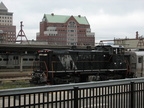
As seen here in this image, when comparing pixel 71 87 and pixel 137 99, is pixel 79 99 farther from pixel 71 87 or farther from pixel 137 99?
pixel 137 99

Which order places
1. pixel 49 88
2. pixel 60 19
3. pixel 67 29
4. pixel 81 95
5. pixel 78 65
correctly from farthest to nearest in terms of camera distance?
pixel 60 19, pixel 67 29, pixel 78 65, pixel 81 95, pixel 49 88

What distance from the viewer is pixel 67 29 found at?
125 m

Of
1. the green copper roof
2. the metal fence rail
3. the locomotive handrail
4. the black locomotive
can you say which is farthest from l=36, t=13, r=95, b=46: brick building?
the locomotive handrail

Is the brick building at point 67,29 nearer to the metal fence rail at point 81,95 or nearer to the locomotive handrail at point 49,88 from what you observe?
the metal fence rail at point 81,95

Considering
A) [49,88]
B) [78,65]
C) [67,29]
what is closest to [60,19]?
[67,29]

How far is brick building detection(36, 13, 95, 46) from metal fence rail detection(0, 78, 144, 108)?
114 metres

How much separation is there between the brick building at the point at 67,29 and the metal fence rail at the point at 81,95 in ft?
375

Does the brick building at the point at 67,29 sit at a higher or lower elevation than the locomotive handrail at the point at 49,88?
higher

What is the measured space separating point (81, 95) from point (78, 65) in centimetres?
1505

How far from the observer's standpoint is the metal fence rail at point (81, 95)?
356 centimetres

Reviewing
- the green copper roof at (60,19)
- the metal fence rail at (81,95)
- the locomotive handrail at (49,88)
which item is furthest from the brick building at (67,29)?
the locomotive handrail at (49,88)

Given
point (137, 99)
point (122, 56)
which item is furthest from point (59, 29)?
point (137, 99)

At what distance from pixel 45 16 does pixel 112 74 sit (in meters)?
107

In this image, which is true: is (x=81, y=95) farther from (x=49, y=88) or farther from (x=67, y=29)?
(x=67, y=29)
